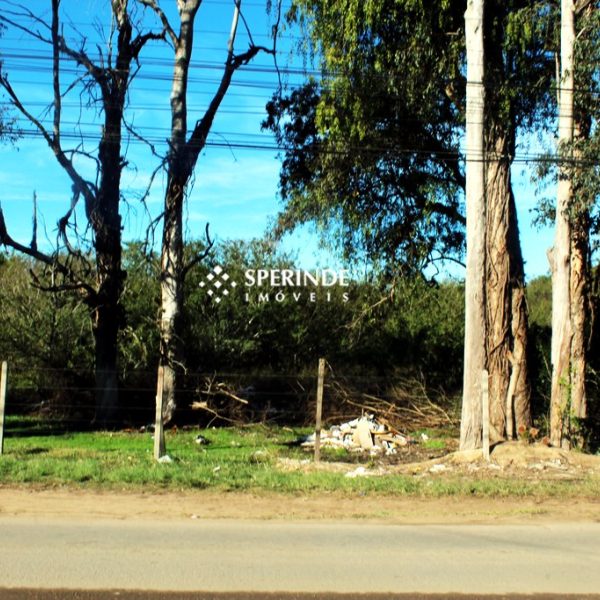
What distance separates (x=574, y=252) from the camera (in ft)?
52.8

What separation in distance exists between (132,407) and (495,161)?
11.3 m

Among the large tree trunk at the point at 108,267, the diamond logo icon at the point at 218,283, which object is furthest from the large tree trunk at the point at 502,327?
the diamond logo icon at the point at 218,283

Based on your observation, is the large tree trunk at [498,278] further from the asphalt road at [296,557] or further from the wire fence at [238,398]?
the asphalt road at [296,557]

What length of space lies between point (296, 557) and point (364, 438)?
9456 mm

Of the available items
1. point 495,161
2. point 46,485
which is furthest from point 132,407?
point 495,161

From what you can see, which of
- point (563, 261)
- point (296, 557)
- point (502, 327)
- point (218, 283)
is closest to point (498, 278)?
point (502, 327)

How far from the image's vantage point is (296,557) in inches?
285

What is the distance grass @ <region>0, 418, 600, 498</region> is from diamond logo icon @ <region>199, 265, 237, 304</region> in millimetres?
9353

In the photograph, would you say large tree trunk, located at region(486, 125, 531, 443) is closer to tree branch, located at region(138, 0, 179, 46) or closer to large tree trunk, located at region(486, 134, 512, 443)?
large tree trunk, located at region(486, 134, 512, 443)

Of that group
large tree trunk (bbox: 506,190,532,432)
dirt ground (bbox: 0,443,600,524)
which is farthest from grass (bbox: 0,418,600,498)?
large tree trunk (bbox: 506,190,532,432)

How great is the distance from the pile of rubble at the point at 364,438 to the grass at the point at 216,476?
119cm

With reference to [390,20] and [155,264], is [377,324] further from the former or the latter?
[390,20]

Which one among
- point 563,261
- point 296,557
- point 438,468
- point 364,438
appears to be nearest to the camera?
point 296,557

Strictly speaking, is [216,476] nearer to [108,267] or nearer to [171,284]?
[171,284]
